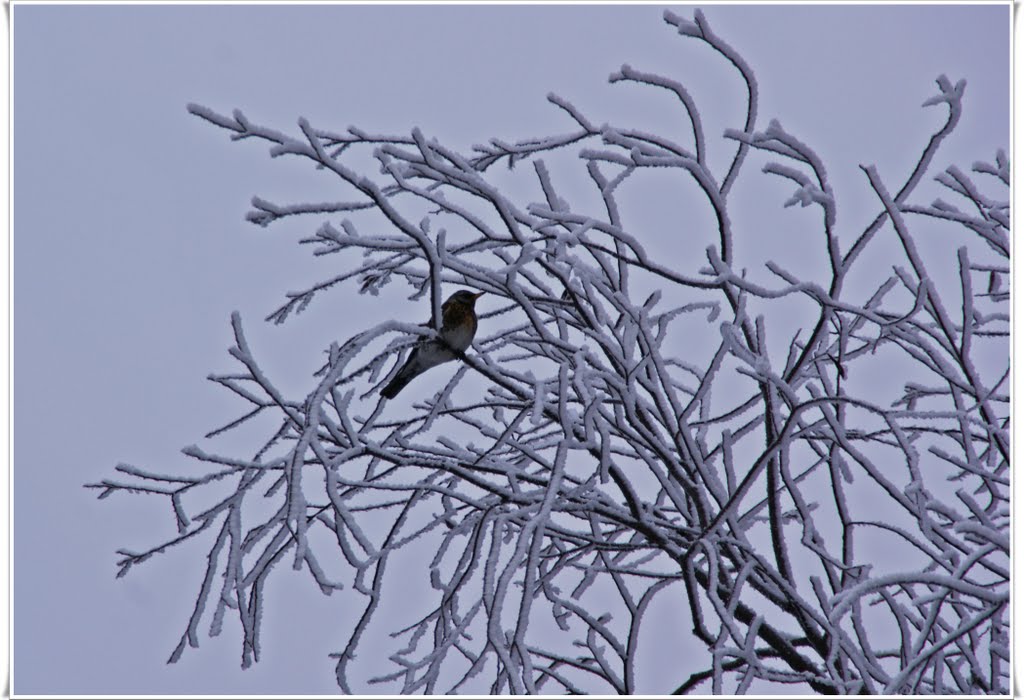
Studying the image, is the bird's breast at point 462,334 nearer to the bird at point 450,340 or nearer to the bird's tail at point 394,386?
the bird at point 450,340

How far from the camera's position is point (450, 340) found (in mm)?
3977

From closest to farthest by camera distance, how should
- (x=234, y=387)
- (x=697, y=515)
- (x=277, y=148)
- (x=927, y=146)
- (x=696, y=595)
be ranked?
(x=277, y=148) < (x=234, y=387) < (x=696, y=595) < (x=927, y=146) < (x=697, y=515)

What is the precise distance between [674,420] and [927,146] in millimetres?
1319

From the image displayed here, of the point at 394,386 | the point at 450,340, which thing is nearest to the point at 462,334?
the point at 450,340

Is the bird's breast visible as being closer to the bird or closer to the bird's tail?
the bird

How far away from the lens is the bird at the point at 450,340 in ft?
14.1

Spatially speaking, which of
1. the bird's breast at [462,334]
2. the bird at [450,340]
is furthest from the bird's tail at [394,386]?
the bird's breast at [462,334]

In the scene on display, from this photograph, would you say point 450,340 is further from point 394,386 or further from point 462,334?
point 394,386

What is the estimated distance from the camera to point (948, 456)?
3.63m

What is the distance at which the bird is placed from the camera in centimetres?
431

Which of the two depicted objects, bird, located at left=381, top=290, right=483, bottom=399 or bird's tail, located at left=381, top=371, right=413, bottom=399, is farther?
bird's tail, located at left=381, top=371, right=413, bottom=399

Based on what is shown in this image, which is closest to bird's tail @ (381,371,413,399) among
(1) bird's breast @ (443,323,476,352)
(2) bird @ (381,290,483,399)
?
(2) bird @ (381,290,483,399)

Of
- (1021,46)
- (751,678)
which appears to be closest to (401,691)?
(751,678)

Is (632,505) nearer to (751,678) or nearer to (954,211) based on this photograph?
(751,678)
